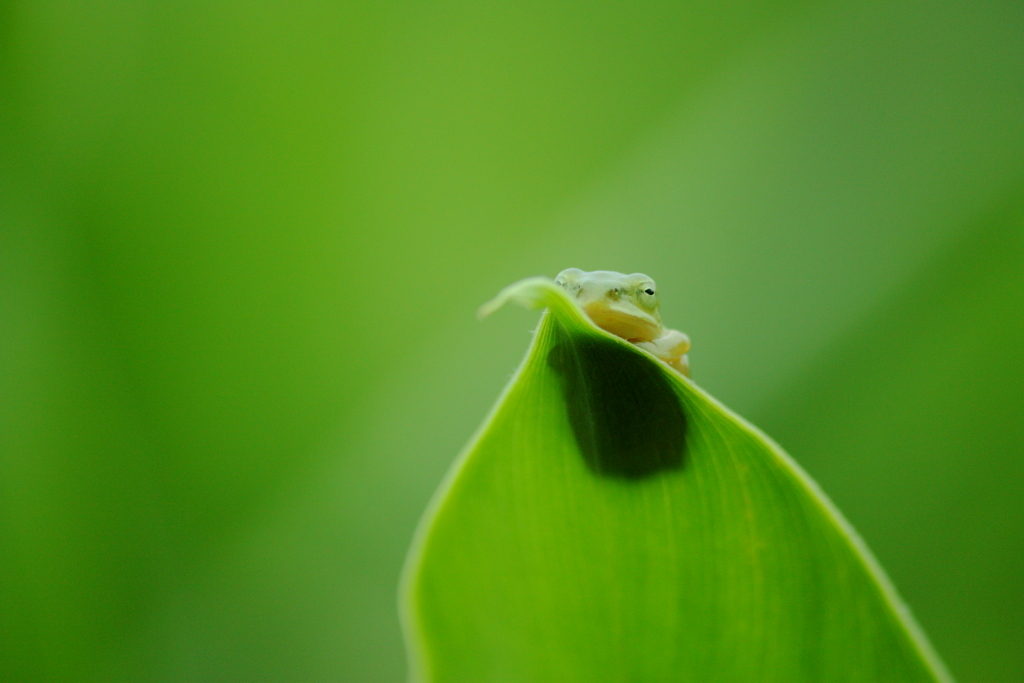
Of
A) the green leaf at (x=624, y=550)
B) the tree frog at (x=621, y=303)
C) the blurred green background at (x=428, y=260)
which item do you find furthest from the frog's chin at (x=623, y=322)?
the blurred green background at (x=428, y=260)

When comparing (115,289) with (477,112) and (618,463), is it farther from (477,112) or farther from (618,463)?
(618,463)

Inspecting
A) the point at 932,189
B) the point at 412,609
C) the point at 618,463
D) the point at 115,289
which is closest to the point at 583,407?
the point at 618,463

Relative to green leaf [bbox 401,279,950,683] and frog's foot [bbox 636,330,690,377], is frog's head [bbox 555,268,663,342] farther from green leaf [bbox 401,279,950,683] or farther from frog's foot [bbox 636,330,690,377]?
green leaf [bbox 401,279,950,683]

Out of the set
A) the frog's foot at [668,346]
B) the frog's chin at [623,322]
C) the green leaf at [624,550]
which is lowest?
the green leaf at [624,550]

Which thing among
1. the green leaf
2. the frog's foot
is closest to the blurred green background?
the frog's foot

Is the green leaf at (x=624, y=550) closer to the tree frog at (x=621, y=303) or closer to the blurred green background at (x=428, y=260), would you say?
the tree frog at (x=621, y=303)

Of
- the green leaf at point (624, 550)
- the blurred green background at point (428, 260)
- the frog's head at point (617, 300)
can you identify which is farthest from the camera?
the blurred green background at point (428, 260)
